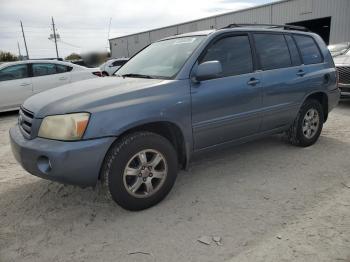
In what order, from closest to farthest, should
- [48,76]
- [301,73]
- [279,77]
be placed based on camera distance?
[279,77]
[301,73]
[48,76]

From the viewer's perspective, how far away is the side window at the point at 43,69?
9.21 meters

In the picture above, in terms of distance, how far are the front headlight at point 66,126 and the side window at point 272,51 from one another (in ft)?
8.06

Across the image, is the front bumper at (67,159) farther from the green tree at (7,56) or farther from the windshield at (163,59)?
the green tree at (7,56)

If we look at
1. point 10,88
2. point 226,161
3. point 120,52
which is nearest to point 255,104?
point 226,161

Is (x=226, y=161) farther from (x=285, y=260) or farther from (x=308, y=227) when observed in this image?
(x=285, y=260)

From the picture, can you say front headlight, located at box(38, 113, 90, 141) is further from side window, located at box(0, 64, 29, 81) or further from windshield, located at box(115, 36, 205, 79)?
side window, located at box(0, 64, 29, 81)

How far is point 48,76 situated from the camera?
9.31 meters

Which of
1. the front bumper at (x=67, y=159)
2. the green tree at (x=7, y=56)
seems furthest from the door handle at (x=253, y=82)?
the green tree at (x=7, y=56)

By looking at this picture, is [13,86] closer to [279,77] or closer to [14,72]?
[14,72]

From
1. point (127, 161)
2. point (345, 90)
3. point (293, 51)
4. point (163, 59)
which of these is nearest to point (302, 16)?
point (345, 90)

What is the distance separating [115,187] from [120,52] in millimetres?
45795

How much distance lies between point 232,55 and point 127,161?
185 centimetres

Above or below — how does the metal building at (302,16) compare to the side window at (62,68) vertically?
above

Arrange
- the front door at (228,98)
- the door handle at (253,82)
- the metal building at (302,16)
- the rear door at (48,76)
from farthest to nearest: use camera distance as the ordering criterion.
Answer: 1. the metal building at (302,16)
2. the rear door at (48,76)
3. the door handle at (253,82)
4. the front door at (228,98)
